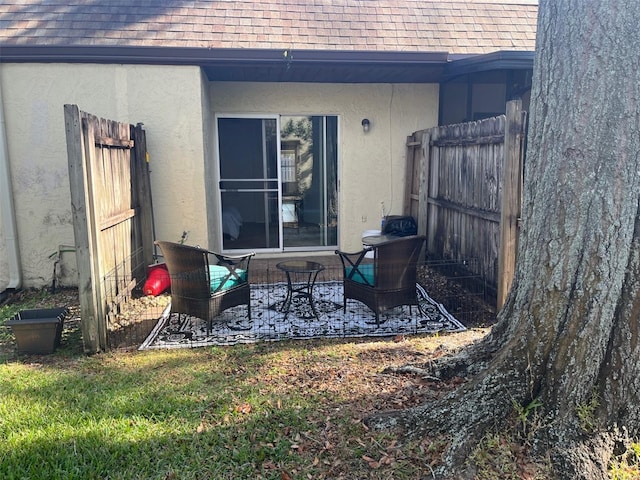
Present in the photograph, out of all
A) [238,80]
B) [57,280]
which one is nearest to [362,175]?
[238,80]

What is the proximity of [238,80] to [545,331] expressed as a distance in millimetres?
6394

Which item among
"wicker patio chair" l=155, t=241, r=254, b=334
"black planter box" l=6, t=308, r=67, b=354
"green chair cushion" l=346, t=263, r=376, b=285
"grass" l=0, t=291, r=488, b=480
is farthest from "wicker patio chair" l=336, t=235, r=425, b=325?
"black planter box" l=6, t=308, r=67, b=354

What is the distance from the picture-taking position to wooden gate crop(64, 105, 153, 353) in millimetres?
4270

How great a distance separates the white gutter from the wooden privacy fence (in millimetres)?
5682

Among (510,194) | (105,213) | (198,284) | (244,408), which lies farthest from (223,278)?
(510,194)

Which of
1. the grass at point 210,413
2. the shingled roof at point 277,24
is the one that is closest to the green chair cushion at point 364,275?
the grass at point 210,413

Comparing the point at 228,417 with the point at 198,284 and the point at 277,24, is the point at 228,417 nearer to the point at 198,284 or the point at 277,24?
the point at 198,284

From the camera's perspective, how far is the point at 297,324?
17.0ft

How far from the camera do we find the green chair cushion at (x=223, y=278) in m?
5.00

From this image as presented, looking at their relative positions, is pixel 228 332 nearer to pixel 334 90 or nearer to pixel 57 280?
pixel 57 280

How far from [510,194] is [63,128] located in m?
5.56

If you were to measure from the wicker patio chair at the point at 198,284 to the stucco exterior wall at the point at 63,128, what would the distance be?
2223mm

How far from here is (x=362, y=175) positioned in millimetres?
8203

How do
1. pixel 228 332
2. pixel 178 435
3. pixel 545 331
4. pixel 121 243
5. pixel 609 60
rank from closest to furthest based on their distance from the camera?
pixel 609 60
pixel 545 331
pixel 178 435
pixel 228 332
pixel 121 243
